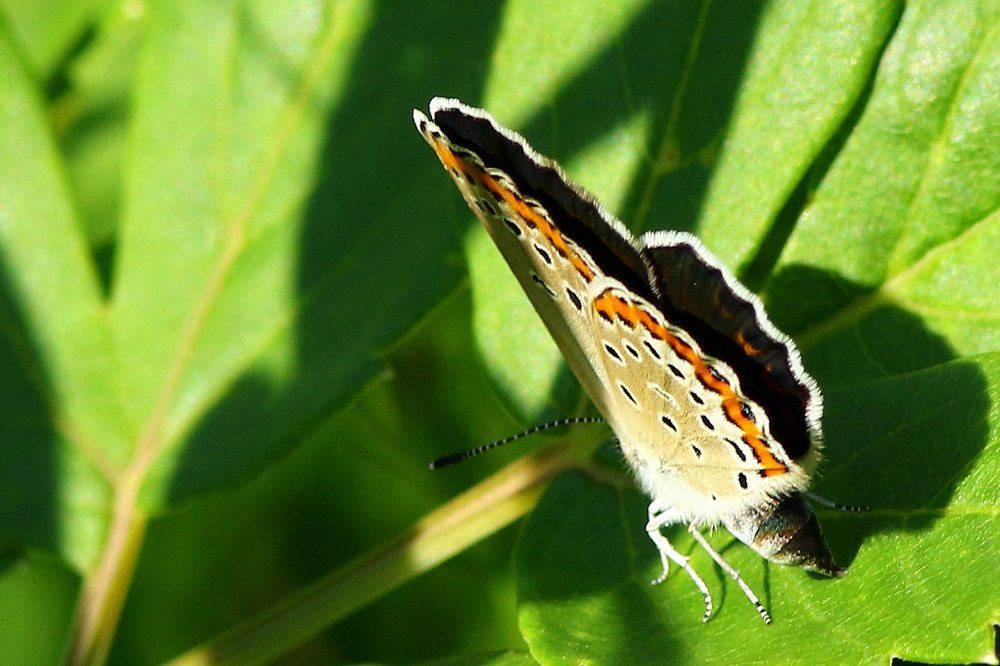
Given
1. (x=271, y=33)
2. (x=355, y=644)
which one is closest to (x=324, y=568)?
(x=355, y=644)

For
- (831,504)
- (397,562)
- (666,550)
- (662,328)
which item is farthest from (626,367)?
(397,562)

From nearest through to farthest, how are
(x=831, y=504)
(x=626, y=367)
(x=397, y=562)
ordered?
(x=831, y=504), (x=626, y=367), (x=397, y=562)

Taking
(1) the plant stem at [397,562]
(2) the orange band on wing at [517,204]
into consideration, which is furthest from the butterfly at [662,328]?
(1) the plant stem at [397,562]

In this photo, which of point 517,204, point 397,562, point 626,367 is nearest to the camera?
point 517,204

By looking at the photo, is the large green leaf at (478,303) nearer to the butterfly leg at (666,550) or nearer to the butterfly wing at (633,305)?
the butterfly leg at (666,550)

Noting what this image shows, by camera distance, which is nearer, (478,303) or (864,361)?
(864,361)

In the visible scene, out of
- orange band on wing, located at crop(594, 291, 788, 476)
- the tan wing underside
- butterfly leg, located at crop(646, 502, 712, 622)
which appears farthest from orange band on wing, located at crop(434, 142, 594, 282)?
butterfly leg, located at crop(646, 502, 712, 622)

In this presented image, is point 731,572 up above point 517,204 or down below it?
below

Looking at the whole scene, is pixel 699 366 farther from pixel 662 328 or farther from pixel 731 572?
pixel 731 572
